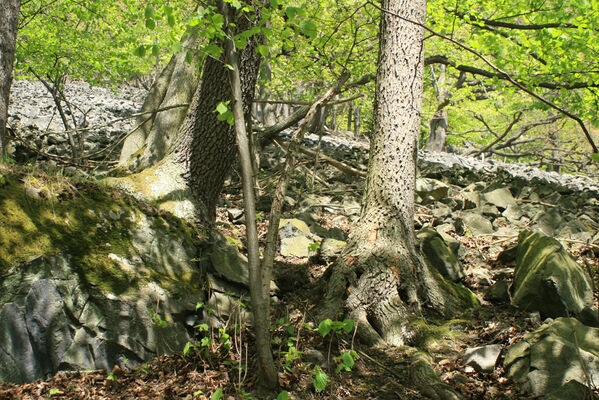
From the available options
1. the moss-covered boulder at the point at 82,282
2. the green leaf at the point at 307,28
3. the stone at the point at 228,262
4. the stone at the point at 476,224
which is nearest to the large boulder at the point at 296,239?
the stone at the point at 228,262

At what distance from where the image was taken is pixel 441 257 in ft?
17.6

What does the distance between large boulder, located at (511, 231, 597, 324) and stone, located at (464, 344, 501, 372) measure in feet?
3.58

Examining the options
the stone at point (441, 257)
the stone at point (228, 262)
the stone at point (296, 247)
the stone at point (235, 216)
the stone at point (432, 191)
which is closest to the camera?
the stone at point (228, 262)

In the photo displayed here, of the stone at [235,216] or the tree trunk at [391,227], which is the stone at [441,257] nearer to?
the tree trunk at [391,227]

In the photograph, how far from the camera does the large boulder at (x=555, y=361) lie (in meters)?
2.80

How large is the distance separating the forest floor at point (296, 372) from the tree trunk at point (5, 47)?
2.59m

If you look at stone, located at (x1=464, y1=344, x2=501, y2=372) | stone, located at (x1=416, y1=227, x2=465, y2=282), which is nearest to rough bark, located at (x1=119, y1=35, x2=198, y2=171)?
stone, located at (x1=416, y1=227, x2=465, y2=282)

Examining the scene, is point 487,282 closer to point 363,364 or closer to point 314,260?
point 314,260

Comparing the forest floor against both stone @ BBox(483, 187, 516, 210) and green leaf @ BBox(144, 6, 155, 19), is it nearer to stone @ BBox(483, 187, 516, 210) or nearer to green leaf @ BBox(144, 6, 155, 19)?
green leaf @ BBox(144, 6, 155, 19)

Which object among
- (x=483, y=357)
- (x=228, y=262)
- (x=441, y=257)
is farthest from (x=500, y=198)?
(x=228, y=262)

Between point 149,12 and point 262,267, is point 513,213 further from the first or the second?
point 149,12

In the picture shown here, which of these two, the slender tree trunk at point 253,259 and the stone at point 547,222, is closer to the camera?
the slender tree trunk at point 253,259

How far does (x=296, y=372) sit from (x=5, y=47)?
420 centimetres

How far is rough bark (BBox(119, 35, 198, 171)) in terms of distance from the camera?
5.55 m
